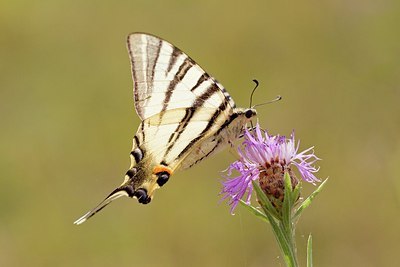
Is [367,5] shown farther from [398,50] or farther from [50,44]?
[50,44]

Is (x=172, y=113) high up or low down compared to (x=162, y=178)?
up

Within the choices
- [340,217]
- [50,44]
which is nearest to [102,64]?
[50,44]

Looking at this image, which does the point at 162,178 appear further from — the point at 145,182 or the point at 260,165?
the point at 260,165

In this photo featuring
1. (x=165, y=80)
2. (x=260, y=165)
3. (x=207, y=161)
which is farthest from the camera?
(x=207, y=161)

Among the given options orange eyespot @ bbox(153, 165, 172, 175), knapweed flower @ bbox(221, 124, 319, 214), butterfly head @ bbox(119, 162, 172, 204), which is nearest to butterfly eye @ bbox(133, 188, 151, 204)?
butterfly head @ bbox(119, 162, 172, 204)

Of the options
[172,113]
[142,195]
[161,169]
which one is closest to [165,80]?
[172,113]

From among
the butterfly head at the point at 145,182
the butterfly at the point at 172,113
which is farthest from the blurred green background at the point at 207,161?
the butterfly head at the point at 145,182
